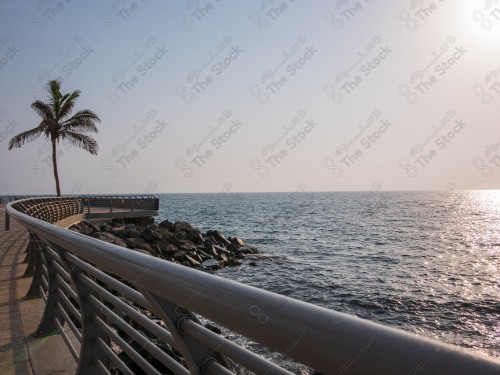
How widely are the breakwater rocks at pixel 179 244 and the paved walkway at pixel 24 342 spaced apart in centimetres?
991

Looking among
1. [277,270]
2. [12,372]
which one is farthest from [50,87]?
[12,372]

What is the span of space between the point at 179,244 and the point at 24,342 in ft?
57.7

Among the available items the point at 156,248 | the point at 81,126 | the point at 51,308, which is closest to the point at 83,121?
the point at 81,126

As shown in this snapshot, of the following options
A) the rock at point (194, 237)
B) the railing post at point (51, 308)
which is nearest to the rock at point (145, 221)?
the rock at point (194, 237)

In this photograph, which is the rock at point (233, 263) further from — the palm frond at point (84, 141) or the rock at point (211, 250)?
the palm frond at point (84, 141)

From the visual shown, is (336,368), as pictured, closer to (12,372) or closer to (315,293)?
(12,372)

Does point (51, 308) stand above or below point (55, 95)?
below

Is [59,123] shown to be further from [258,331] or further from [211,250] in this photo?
[258,331]

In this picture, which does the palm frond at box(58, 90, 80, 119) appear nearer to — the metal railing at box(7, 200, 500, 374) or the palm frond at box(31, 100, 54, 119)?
the palm frond at box(31, 100, 54, 119)

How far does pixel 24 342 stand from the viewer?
3.86 meters

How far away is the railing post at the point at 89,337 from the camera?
9.20 feet

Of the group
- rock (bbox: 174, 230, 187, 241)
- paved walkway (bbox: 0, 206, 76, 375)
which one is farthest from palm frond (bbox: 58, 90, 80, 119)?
paved walkway (bbox: 0, 206, 76, 375)

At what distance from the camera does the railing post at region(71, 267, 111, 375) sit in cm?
280

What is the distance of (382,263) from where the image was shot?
21.2 metres
